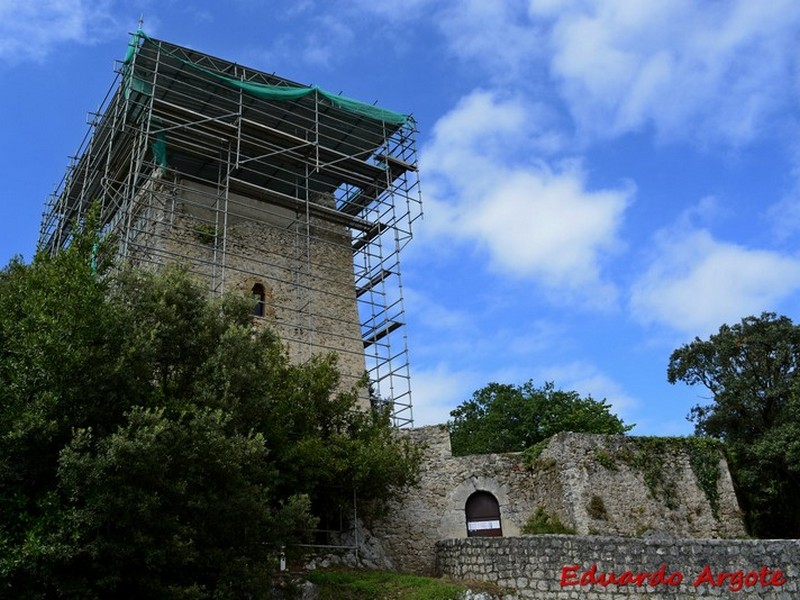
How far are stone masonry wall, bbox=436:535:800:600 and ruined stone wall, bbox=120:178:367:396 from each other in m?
7.54

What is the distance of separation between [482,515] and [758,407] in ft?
36.0

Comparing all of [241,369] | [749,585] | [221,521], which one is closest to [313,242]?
[241,369]

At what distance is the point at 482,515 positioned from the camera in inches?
596

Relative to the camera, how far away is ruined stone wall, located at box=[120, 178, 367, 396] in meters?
17.3

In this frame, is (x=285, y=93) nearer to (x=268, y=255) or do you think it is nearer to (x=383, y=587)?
(x=268, y=255)

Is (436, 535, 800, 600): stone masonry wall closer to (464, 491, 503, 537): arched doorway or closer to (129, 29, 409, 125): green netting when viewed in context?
(464, 491, 503, 537): arched doorway

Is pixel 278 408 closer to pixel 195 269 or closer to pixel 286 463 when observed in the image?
pixel 286 463

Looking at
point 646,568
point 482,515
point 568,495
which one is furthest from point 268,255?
point 646,568

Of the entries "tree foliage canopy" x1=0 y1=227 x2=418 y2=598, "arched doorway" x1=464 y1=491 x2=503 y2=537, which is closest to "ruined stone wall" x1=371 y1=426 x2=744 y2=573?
"arched doorway" x1=464 y1=491 x2=503 y2=537

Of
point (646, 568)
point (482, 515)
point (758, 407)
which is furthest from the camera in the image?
point (758, 407)

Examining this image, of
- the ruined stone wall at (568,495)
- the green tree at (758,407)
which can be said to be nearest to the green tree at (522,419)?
the green tree at (758,407)

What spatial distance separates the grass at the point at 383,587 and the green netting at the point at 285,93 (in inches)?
512

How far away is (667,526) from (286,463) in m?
8.27

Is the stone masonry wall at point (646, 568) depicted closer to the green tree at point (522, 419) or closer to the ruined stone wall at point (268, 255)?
the ruined stone wall at point (268, 255)
